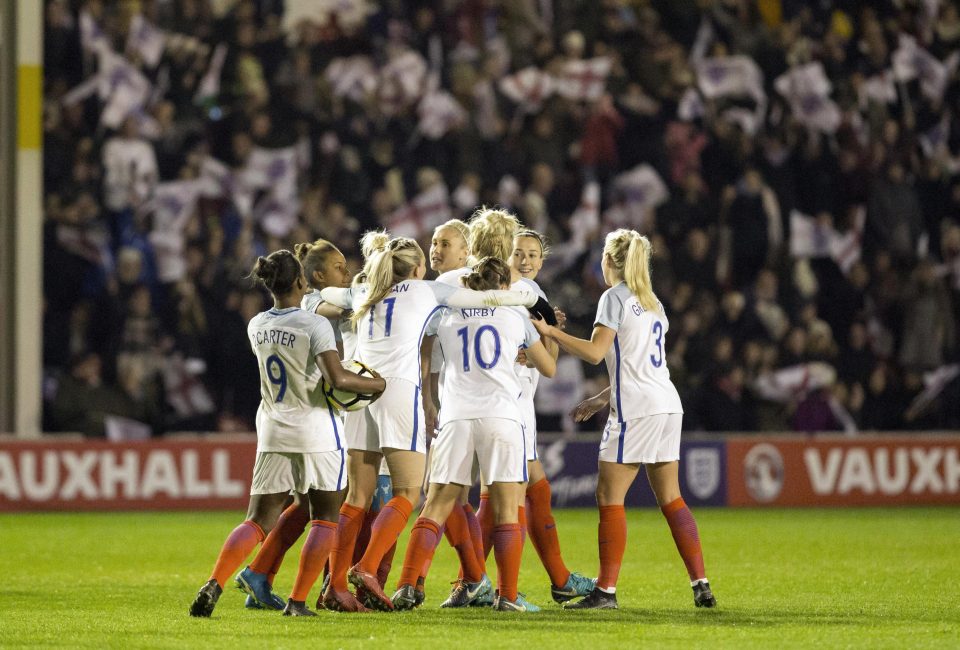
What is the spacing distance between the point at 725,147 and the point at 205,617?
12520 millimetres

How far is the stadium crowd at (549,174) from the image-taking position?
1614 centimetres

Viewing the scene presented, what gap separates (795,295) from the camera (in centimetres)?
1741

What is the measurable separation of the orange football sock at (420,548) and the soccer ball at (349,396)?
0.67 m

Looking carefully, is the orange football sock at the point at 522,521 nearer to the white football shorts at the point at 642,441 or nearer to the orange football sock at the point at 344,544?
the white football shorts at the point at 642,441

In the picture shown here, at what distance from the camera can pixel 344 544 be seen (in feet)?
24.5

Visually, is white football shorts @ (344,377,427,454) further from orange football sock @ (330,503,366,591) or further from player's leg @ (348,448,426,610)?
orange football sock @ (330,503,366,591)

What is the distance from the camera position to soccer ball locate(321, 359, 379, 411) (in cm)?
714

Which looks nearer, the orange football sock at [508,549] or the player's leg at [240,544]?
the player's leg at [240,544]

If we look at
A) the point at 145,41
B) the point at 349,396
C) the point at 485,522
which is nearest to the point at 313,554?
the point at 349,396

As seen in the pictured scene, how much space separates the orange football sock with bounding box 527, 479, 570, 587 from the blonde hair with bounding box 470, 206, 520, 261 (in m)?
1.28

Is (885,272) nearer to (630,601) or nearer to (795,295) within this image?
(795,295)

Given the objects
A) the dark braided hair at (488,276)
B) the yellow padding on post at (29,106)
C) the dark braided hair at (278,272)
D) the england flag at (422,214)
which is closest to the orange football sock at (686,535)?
the dark braided hair at (488,276)

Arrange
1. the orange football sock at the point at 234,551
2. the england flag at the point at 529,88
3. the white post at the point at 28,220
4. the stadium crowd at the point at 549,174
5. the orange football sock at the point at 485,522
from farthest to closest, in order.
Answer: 1. the england flag at the point at 529,88
2. the stadium crowd at the point at 549,174
3. the white post at the point at 28,220
4. the orange football sock at the point at 485,522
5. the orange football sock at the point at 234,551

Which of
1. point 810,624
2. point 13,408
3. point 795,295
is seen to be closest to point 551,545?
point 810,624
